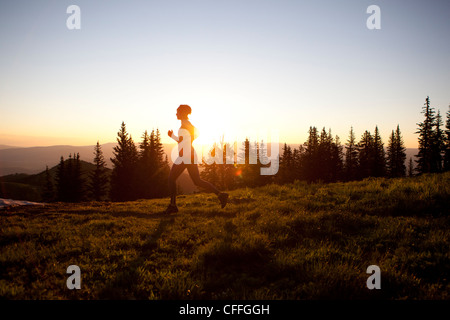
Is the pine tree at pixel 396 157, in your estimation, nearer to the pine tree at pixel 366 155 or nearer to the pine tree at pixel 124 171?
the pine tree at pixel 366 155

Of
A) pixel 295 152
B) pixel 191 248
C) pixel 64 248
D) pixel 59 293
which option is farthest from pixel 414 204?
pixel 295 152

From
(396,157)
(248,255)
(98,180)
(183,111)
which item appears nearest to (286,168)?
(396,157)

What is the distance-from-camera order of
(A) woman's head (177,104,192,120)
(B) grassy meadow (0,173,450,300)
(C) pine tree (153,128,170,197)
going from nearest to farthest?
(B) grassy meadow (0,173,450,300)
(A) woman's head (177,104,192,120)
(C) pine tree (153,128,170,197)

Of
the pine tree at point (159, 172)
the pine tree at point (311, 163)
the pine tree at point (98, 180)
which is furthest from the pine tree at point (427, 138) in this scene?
the pine tree at point (98, 180)

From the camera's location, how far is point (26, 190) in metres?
72.4

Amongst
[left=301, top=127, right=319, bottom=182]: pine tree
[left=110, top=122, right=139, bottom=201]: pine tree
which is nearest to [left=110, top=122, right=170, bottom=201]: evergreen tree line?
[left=110, top=122, right=139, bottom=201]: pine tree

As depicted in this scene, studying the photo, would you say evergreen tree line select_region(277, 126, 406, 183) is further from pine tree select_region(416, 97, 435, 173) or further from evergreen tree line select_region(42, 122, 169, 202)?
evergreen tree line select_region(42, 122, 169, 202)

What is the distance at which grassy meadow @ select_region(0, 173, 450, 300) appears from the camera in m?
3.02

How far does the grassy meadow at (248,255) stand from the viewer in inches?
119

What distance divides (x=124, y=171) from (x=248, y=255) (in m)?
45.7

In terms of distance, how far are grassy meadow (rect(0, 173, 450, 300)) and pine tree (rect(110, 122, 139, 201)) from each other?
39.1 meters

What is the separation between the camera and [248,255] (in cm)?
411

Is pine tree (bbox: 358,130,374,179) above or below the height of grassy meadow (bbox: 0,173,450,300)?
above

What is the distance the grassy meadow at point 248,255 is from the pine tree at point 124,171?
3914cm
